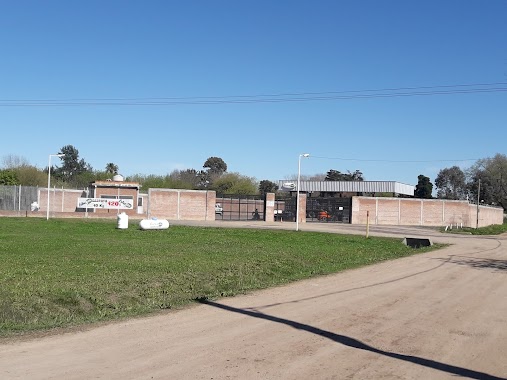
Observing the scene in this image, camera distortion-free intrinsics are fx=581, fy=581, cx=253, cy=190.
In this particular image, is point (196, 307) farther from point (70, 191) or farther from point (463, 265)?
point (70, 191)

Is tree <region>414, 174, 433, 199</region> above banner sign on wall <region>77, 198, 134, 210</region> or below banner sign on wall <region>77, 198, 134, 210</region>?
above

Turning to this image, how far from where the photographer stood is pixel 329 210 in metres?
71.3

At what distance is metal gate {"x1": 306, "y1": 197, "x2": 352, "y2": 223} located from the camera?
69.4m

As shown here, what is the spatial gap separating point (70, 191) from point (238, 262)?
154 feet

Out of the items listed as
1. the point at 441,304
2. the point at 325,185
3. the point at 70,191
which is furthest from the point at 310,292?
the point at 325,185

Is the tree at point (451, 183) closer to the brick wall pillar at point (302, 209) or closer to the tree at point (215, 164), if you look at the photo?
the tree at point (215, 164)

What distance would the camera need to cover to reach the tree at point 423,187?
124688 mm

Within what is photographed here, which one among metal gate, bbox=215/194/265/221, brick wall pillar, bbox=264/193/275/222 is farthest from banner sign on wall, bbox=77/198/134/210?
brick wall pillar, bbox=264/193/275/222

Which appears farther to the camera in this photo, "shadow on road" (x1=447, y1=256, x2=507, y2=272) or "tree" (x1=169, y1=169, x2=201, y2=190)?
"tree" (x1=169, y1=169, x2=201, y2=190)

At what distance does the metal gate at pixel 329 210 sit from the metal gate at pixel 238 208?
20.5ft

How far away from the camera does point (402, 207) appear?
6838 cm

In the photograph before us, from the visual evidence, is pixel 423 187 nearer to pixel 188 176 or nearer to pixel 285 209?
pixel 188 176

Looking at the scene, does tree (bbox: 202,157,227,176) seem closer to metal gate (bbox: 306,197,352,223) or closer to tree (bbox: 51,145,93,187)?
tree (bbox: 51,145,93,187)

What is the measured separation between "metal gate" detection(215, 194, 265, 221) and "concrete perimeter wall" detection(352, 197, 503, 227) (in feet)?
42.3
